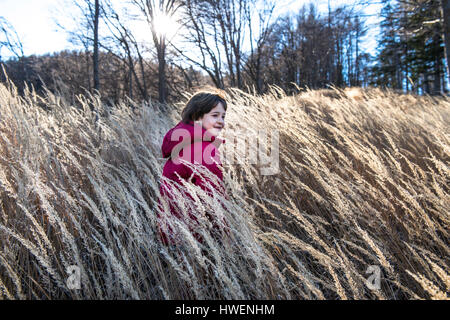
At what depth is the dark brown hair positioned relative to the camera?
1.91 metres

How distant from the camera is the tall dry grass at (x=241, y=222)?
958 mm

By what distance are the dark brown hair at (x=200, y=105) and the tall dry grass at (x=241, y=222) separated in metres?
0.47

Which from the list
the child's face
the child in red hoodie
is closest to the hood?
the child in red hoodie

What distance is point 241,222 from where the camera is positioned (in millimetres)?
1021

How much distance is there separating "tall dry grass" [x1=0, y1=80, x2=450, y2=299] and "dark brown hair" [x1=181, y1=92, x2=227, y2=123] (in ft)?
1.54

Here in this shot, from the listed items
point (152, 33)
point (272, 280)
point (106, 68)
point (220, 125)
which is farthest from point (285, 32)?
point (272, 280)

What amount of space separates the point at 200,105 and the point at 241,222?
1.14m

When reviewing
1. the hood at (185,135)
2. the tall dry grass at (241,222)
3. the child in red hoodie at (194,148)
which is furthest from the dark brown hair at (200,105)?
the tall dry grass at (241,222)

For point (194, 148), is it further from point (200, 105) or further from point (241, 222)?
point (241, 222)

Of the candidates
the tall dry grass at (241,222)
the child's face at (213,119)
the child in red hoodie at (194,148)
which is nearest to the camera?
the tall dry grass at (241,222)

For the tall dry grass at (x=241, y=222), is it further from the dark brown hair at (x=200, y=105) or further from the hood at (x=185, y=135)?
the dark brown hair at (x=200, y=105)

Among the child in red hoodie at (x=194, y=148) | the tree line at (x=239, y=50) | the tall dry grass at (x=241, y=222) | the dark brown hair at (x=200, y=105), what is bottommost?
the tall dry grass at (x=241, y=222)

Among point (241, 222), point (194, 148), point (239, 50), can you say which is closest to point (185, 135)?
point (194, 148)
